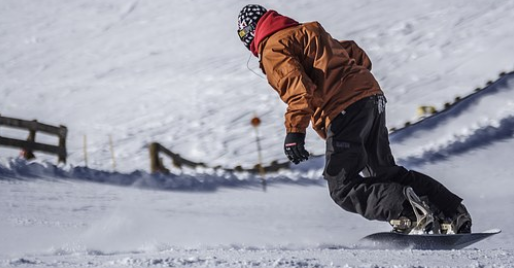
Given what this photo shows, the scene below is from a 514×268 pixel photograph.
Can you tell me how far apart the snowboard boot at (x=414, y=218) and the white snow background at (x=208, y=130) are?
0.31m

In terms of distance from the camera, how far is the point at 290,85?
13.6ft

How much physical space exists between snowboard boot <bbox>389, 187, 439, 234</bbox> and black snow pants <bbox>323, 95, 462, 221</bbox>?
0.13ft

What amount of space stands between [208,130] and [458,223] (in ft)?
56.2

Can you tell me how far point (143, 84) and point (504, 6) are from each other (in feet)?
51.9

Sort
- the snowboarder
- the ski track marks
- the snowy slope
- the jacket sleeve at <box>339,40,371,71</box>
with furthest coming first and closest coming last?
the snowy slope
the jacket sleeve at <box>339,40,371,71</box>
the snowboarder
the ski track marks

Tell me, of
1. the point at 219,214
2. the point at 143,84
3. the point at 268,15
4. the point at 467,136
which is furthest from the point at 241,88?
the point at 268,15

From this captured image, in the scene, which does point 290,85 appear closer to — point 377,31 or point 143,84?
point 143,84

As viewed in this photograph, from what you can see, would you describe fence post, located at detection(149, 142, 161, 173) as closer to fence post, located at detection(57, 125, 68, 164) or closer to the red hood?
fence post, located at detection(57, 125, 68, 164)

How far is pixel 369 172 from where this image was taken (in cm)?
464

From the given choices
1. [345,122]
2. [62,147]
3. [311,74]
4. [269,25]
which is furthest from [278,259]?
[62,147]

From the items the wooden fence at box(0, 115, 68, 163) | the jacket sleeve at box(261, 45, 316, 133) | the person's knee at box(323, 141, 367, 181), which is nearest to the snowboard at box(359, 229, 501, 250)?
the person's knee at box(323, 141, 367, 181)

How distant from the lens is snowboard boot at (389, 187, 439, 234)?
14.8 feet

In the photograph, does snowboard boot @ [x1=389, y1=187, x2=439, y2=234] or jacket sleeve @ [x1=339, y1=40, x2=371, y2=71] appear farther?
jacket sleeve @ [x1=339, y1=40, x2=371, y2=71]

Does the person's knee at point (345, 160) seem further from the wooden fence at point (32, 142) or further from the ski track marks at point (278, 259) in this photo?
the wooden fence at point (32, 142)
